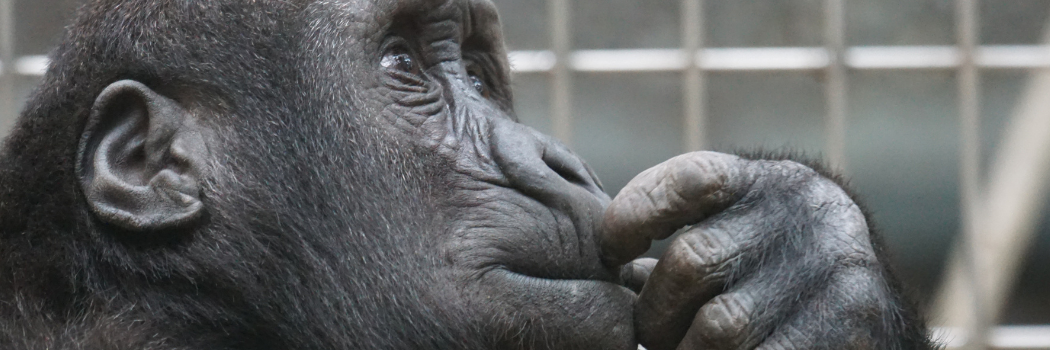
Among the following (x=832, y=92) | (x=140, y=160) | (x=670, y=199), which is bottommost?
(x=832, y=92)

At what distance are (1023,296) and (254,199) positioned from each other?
452cm

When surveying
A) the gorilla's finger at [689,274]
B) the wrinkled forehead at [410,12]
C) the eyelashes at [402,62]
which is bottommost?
the gorilla's finger at [689,274]

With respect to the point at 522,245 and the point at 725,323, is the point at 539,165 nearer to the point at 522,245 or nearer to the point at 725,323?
the point at 522,245

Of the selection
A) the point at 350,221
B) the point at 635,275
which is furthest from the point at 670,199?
the point at 350,221

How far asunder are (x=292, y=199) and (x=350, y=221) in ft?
0.40

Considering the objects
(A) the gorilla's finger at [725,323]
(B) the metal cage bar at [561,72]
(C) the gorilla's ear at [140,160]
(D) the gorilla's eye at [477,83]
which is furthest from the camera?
(B) the metal cage bar at [561,72]

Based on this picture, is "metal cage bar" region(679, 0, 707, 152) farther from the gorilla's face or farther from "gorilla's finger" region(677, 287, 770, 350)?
"gorilla's finger" region(677, 287, 770, 350)

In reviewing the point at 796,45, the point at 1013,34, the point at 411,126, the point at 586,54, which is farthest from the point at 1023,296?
the point at 411,126

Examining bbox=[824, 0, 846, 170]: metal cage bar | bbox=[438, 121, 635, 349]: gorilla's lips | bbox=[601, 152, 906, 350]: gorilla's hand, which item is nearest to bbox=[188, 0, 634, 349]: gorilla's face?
bbox=[438, 121, 635, 349]: gorilla's lips

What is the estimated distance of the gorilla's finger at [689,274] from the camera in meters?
2.19

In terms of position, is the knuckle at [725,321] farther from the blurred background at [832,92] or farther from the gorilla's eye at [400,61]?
the blurred background at [832,92]

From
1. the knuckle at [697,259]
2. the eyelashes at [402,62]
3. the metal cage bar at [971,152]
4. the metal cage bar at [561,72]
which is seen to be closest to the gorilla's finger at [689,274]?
the knuckle at [697,259]

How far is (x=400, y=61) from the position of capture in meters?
2.55

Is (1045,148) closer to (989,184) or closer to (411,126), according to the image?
(989,184)
